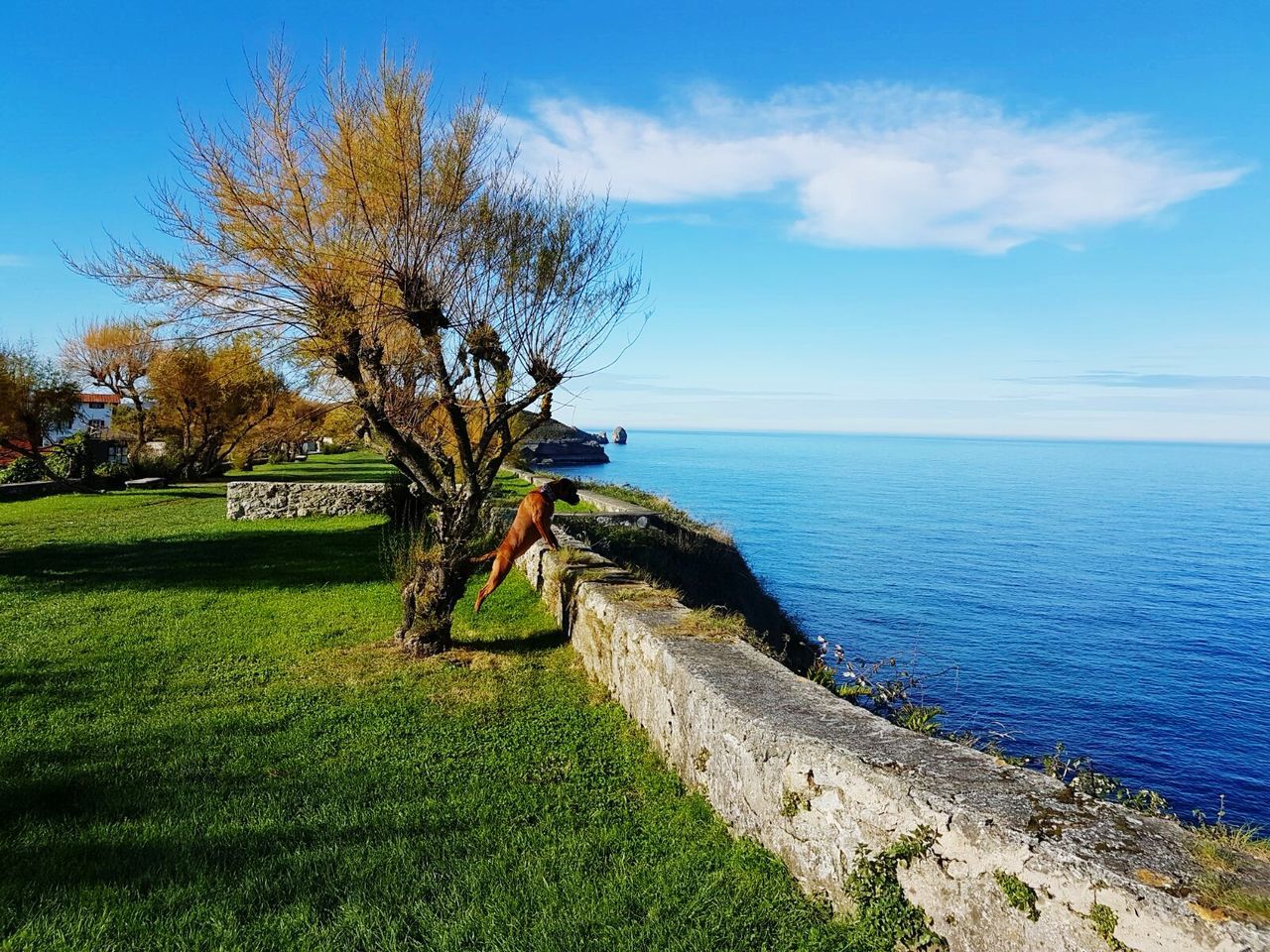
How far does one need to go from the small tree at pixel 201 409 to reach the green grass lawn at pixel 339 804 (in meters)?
20.8

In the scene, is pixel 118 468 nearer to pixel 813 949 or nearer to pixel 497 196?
pixel 497 196

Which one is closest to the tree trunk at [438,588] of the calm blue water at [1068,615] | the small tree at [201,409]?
the calm blue water at [1068,615]

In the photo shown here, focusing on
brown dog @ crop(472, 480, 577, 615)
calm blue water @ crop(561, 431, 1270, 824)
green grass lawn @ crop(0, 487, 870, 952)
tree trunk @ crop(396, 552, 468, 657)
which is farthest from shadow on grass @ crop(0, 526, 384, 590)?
calm blue water @ crop(561, 431, 1270, 824)

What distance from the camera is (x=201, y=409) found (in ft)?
95.6

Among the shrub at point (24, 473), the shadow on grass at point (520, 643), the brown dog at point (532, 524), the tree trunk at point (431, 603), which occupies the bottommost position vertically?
the shrub at point (24, 473)

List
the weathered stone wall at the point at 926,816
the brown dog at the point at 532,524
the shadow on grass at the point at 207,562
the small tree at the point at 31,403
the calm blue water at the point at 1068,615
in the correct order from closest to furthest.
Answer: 1. the weathered stone wall at the point at 926,816
2. the brown dog at the point at 532,524
3. the shadow on grass at the point at 207,562
4. the calm blue water at the point at 1068,615
5. the small tree at the point at 31,403

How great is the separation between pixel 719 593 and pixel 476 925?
15210 millimetres

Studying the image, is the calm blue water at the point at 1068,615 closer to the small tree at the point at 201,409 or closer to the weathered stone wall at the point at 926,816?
the weathered stone wall at the point at 926,816

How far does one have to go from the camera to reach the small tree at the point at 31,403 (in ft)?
78.2

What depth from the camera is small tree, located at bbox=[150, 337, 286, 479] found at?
27.2 metres

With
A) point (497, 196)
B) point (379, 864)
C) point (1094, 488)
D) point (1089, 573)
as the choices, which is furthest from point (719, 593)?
point (1094, 488)

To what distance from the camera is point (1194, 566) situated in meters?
32.6

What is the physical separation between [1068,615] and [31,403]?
1431 inches

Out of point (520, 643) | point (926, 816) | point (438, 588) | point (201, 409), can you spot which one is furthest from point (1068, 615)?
point (201, 409)
